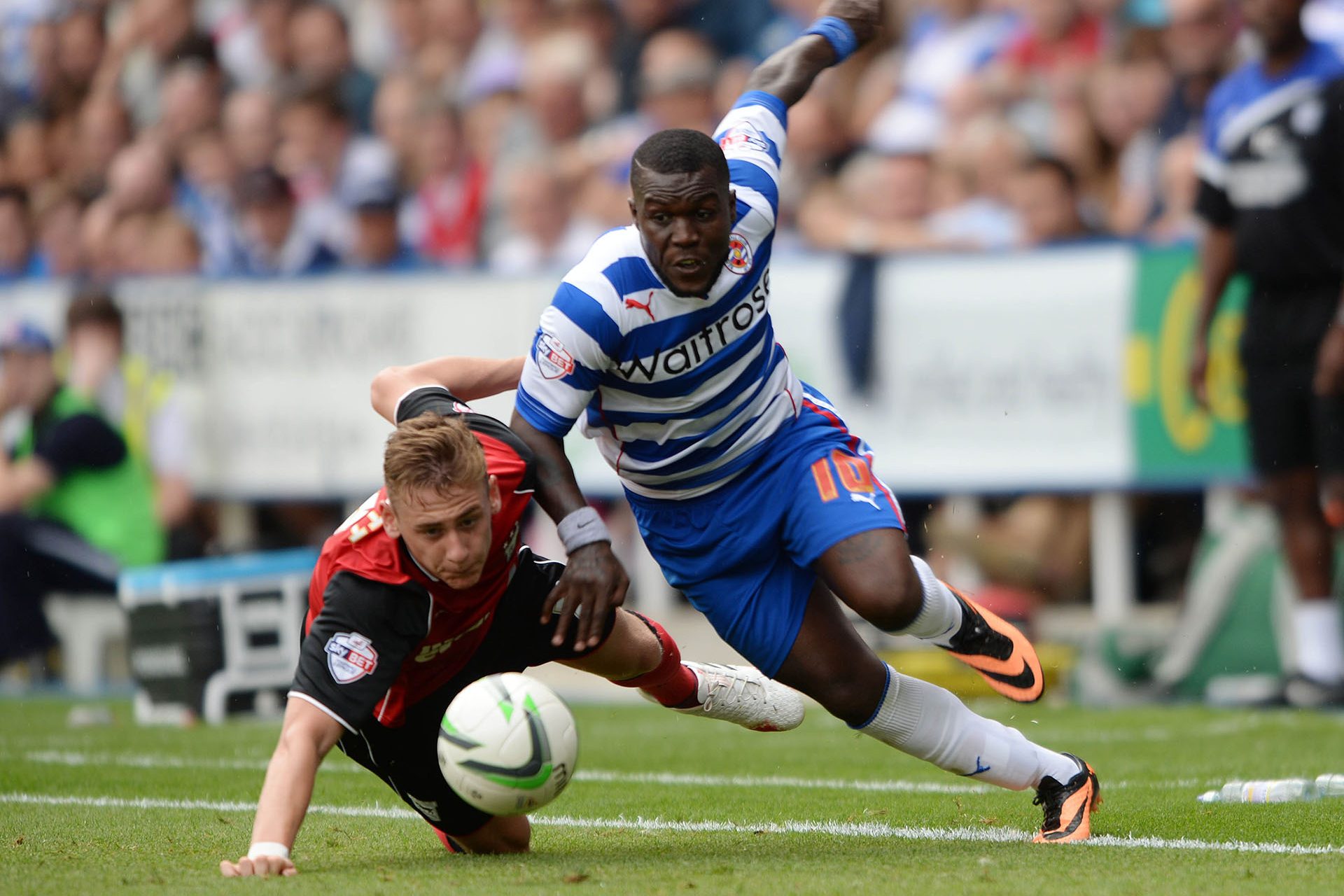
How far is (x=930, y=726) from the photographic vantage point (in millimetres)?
5184

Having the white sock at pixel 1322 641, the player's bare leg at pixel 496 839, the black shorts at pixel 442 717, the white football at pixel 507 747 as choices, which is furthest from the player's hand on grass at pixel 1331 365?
the white football at pixel 507 747

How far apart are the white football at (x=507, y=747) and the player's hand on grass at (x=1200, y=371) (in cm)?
637

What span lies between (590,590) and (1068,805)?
1.61 meters

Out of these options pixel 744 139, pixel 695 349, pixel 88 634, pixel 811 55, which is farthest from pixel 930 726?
pixel 88 634

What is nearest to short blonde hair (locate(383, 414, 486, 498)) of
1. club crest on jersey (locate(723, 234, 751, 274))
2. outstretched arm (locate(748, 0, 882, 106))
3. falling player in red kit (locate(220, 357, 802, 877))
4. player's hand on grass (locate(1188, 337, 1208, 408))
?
falling player in red kit (locate(220, 357, 802, 877))

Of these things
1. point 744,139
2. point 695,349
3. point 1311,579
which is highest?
point 744,139

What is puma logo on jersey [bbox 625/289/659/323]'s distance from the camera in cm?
505

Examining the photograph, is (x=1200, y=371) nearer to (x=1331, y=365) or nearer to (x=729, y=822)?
(x=1331, y=365)

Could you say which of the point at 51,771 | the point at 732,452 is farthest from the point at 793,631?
the point at 51,771

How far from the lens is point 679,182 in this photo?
4.92 m

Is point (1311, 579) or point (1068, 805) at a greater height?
point (1068, 805)

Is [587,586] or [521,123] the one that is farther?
[521,123]

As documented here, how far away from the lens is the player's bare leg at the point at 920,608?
16.2ft

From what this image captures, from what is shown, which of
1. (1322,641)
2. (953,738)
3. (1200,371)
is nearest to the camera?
(953,738)
